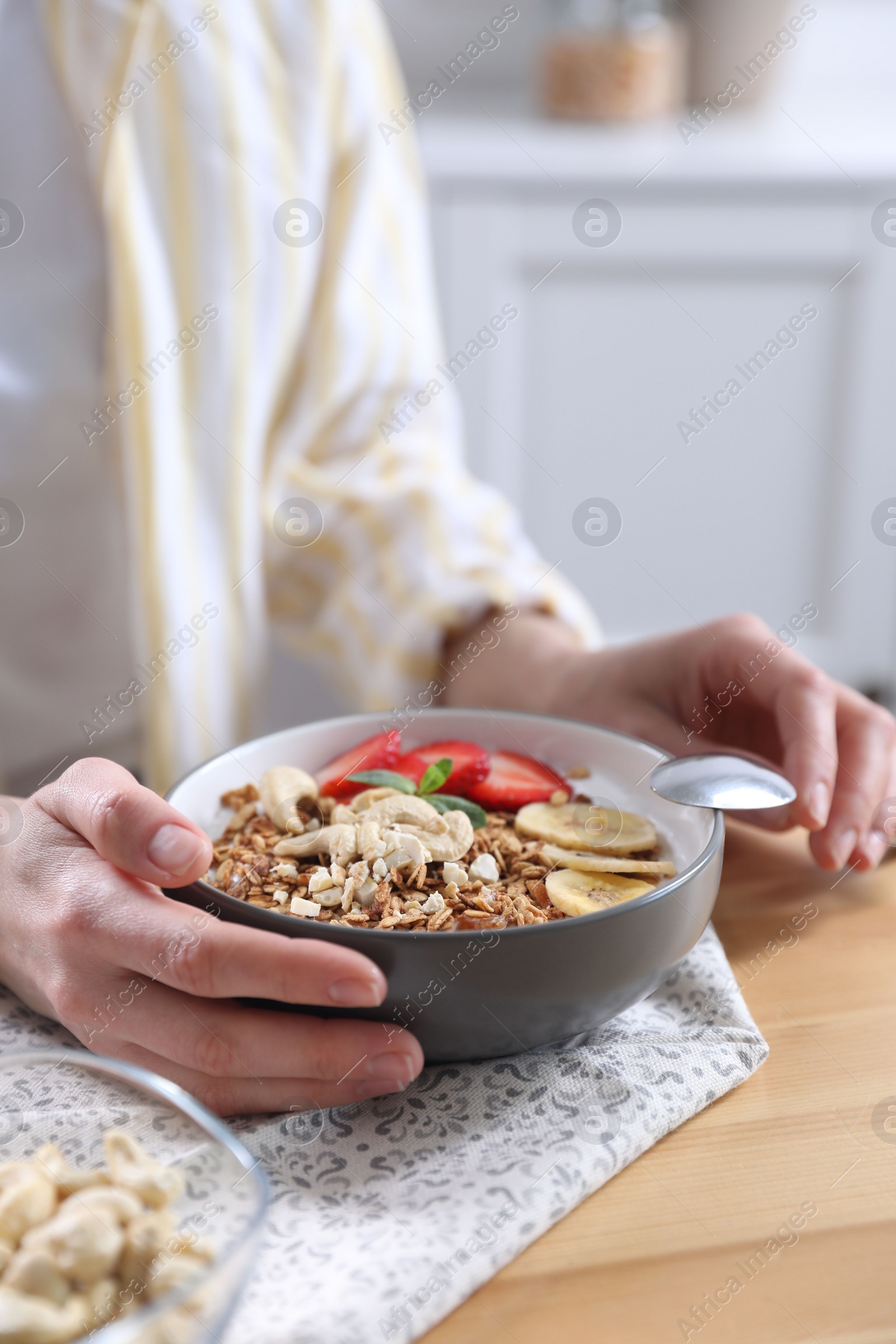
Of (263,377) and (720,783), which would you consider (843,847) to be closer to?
(720,783)

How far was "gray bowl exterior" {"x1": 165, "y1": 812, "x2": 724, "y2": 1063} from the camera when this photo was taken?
389 millimetres

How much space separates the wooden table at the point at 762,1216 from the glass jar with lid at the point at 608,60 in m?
1.44

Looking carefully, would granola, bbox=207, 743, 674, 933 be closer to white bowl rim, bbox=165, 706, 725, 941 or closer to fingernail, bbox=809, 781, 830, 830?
white bowl rim, bbox=165, 706, 725, 941

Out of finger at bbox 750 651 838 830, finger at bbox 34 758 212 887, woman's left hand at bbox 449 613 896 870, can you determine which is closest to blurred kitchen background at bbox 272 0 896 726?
woman's left hand at bbox 449 613 896 870

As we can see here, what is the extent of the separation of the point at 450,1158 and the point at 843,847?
307 millimetres

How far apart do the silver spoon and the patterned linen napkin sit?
3.4 inches

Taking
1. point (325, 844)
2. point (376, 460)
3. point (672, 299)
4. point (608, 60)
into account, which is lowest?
point (325, 844)

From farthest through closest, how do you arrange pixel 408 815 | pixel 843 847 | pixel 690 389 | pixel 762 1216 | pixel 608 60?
pixel 690 389
pixel 608 60
pixel 843 847
pixel 408 815
pixel 762 1216

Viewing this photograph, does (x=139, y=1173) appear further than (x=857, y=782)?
No

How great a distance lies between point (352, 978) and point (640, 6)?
1.66 metres

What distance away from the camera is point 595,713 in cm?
73

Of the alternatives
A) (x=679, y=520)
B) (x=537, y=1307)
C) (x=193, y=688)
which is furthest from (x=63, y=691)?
(x=679, y=520)

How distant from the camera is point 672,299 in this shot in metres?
1.62

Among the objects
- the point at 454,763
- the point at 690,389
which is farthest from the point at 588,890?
the point at 690,389
